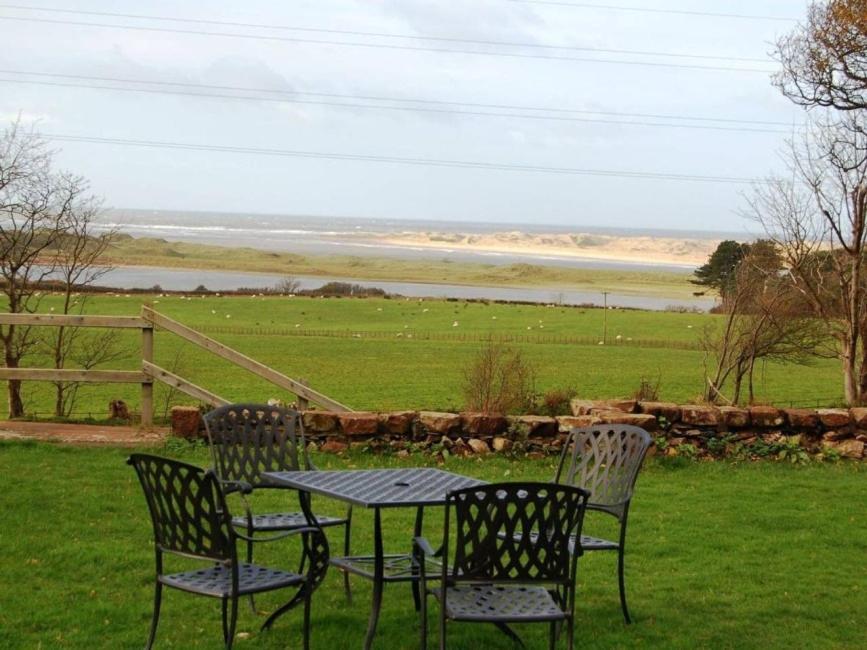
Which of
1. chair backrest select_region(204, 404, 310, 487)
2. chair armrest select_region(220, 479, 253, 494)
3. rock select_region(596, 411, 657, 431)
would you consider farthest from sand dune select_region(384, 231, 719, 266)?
chair armrest select_region(220, 479, 253, 494)

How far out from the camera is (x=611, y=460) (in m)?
6.20

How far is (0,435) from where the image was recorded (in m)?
11.0

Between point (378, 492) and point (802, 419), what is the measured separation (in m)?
7.58

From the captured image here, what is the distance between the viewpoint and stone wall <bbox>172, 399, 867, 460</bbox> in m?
11.0

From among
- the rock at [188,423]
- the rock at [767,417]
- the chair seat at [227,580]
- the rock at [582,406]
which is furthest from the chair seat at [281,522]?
the rock at [767,417]

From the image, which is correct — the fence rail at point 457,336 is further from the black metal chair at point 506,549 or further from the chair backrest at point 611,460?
the black metal chair at point 506,549

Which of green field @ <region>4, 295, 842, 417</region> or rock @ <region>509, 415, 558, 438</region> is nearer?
rock @ <region>509, 415, 558, 438</region>

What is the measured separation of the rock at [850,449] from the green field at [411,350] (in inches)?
264

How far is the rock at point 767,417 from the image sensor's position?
11406 millimetres

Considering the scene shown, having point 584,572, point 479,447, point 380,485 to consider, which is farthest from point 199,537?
point 479,447

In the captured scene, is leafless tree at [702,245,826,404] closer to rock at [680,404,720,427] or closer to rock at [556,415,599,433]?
rock at [680,404,720,427]

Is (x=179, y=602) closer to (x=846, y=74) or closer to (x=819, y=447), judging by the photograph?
(x=819, y=447)

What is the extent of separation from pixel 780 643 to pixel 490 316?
34086 mm

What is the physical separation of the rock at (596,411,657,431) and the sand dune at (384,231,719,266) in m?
108
